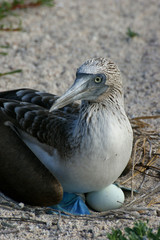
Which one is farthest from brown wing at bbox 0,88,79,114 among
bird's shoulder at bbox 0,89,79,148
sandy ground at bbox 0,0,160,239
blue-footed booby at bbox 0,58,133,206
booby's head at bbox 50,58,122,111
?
sandy ground at bbox 0,0,160,239

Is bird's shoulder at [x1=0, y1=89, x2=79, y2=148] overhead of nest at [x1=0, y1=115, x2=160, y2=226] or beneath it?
overhead

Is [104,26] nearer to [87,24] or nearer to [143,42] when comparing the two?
[87,24]

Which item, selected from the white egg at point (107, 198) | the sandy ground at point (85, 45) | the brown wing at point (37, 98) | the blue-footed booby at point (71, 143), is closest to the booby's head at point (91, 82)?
the blue-footed booby at point (71, 143)

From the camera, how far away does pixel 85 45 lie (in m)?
8.87

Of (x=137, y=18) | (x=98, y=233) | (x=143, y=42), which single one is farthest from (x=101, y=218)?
(x=137, y=18)

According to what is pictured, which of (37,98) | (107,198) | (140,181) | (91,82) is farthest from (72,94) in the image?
(140,181)

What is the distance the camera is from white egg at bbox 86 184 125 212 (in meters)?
5.27

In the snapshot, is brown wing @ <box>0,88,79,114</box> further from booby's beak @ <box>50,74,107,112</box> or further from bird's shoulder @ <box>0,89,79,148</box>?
booby's beak @ <box>50,74,107,112</box>

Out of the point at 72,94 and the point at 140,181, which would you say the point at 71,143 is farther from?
the point at 140,181

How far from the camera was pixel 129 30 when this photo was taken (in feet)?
29.7

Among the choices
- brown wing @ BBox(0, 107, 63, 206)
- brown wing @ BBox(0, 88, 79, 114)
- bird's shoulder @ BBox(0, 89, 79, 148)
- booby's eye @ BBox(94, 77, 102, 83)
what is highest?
booby's eye @ BBox(94, 77, 102, 83)

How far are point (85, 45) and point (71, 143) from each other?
423 cm

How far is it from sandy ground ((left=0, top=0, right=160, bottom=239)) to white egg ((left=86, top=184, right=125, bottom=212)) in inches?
24.1

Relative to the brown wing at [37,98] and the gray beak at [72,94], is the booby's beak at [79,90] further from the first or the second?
the brown wing at [37,98]
